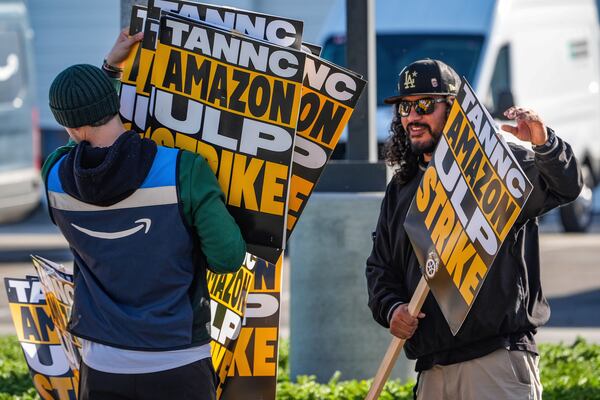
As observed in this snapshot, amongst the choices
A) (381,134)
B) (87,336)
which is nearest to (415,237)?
(87,336)

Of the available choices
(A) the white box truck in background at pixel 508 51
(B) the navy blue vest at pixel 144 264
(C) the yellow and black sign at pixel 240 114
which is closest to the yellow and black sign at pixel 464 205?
(C) the yellow and black sign at pixel 240 114

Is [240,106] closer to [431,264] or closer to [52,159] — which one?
[52,159]

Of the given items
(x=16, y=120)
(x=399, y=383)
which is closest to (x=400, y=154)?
(x=399, y=383)

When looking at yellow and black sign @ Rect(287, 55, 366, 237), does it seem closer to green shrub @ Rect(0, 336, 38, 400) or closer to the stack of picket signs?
the stack of picket signs

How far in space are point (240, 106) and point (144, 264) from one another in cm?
67

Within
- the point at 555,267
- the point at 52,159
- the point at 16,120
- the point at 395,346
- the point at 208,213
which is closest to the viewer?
the point at 208,213

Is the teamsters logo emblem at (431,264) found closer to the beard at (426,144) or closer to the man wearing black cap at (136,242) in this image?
the beard at (426,144)

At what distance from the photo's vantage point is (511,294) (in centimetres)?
401

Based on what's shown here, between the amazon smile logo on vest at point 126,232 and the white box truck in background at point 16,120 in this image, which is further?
the white box truck in background at point 16,120

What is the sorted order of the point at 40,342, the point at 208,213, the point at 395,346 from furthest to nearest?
1. the point at 40,342
2. the point at 395,346
3. the point at 208,213

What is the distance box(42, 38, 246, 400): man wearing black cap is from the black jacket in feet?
2.41

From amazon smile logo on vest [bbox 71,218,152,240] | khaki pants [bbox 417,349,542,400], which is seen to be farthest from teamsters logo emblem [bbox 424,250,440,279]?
amazon smile logo on vest [bbox 71,218,152,240]

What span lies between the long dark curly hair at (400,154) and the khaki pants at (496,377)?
0.66m

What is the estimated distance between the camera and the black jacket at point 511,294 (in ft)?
13.0
